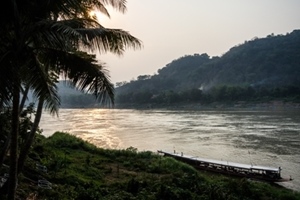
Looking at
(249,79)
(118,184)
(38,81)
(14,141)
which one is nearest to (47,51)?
(38,81)

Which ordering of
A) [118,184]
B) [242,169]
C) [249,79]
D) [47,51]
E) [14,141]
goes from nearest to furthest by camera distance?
[14,141], [47,51], [118,184], [242,169], [249,79]

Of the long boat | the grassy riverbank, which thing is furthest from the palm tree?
the long boat

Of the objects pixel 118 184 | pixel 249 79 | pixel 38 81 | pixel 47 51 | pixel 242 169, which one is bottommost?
pixel 242 169

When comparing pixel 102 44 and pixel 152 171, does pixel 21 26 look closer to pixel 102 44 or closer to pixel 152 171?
pixel 102 44

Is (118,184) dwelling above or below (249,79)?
below

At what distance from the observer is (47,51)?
7.27 metres

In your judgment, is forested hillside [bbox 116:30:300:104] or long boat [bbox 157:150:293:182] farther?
forested hillside [bbox 116:30:300:104]

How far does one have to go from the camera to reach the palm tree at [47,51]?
21.1 feet

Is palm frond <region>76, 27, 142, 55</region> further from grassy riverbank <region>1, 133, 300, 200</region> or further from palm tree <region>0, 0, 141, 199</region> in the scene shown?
grassy riverbank <region>1, 133, 300, 200</region>

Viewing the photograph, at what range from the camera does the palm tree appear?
642cm

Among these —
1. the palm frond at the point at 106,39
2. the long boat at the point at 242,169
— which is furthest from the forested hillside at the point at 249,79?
the palm frond at the point at 106,39

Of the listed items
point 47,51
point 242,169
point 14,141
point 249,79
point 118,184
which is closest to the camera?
point 14,141

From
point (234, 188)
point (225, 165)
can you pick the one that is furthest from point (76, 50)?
point (225, 165)

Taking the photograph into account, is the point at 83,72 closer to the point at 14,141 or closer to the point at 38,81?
the point at 38,81
